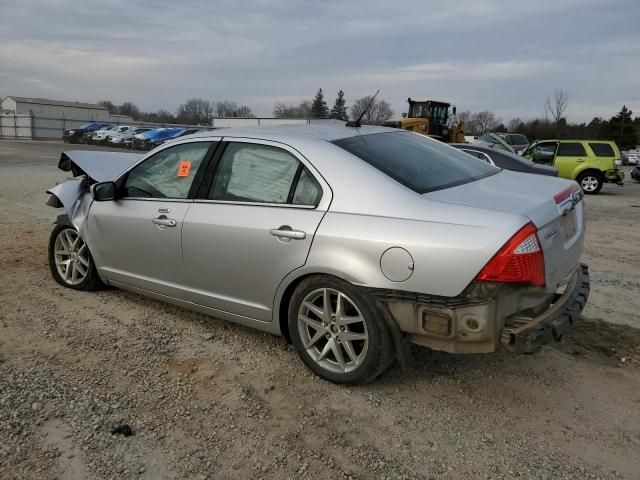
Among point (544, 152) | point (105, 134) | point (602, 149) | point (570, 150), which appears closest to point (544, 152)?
point (544, 152)

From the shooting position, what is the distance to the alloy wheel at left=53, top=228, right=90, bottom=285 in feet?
15.6

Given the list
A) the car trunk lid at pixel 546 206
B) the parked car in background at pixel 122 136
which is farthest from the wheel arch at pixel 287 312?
the parked car in background at pixel 122 136

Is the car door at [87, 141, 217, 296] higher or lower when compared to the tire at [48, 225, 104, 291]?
higher

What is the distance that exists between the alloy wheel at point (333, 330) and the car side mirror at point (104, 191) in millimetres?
1973

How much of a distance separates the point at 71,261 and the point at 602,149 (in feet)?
51.7

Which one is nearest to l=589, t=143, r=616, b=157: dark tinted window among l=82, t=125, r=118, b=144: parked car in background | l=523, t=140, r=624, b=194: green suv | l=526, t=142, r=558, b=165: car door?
l=523, t=140, r=624, b=194: green suv

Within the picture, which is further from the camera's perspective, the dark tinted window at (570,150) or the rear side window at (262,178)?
the dark tinted window at (570,150)

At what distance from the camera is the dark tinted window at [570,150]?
16016 mm

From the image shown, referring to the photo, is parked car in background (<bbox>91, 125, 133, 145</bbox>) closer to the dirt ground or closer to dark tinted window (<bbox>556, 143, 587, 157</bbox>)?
dark tinted window (<bbox>556, 143, 587, 157</bbox>)

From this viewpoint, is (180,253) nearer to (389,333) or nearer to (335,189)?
(335,189)

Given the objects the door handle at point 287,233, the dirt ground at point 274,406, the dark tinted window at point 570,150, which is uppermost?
the dark tinted window at point 570,150

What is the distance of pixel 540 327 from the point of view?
9.02 ft

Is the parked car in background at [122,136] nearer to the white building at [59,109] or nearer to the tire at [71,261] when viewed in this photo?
the tire at [71,261]

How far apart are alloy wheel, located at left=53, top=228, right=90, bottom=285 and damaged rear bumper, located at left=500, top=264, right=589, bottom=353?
12.0ft
